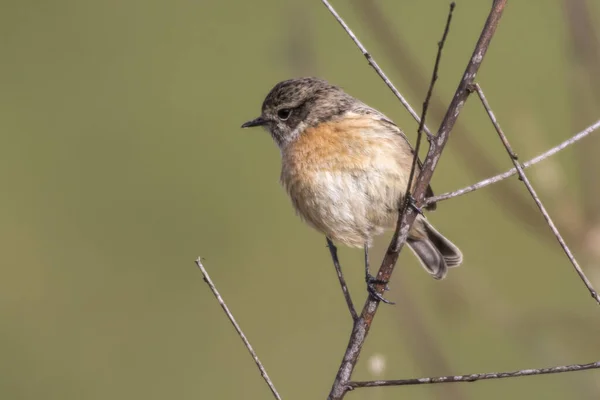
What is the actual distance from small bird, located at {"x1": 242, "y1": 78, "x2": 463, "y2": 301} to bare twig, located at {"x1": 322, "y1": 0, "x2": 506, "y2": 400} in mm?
925

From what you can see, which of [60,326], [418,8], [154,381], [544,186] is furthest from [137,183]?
[544,186]

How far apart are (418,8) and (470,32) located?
0.70m

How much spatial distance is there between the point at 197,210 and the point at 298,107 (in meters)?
4.26

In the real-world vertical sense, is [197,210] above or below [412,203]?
below

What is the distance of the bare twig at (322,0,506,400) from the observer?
9.81 ft

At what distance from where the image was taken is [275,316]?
27.1 ft

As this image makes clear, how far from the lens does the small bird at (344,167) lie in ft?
14.5

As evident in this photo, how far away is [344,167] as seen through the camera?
4453 mm

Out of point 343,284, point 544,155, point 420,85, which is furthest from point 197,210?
point 544,155

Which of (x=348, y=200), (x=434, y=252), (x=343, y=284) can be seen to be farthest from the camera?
(x=434, y=252)

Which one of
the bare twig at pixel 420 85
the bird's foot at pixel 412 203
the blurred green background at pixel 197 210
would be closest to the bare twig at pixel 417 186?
the bird's foot at pixel 412 203

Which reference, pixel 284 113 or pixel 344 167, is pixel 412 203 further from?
pixel 284 113

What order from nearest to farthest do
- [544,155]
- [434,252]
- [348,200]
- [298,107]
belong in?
1. [544,155]
2. [348,200]
3. [298,107]
4. [434,252]

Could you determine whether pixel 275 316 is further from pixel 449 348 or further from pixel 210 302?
pixel 449 348
